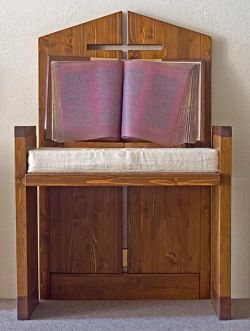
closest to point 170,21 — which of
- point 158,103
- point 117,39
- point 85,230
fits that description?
point 117,39

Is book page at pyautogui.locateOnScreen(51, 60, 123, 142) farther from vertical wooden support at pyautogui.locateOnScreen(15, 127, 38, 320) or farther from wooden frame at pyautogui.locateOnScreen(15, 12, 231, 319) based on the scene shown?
vertical wooden support at pyautogui.locateOnScreen(15, 127, 38, 320)

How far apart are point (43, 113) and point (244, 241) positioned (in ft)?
3.14

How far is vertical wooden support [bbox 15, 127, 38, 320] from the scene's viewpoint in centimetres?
211

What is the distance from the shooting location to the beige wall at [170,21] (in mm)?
2473

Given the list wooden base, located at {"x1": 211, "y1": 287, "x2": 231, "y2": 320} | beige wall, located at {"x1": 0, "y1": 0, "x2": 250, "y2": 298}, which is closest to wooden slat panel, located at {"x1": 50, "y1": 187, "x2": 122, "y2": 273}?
beige wall, located at {"x1": 0, "y1": 0, "x2": 250, "y2": 298}

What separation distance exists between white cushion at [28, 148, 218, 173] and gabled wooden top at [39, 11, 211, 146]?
36 centimetres

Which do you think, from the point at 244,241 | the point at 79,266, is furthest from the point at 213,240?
the point at 79,266

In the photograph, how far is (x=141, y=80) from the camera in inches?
94.4

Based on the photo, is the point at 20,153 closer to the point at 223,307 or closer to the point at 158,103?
the point at 158,103

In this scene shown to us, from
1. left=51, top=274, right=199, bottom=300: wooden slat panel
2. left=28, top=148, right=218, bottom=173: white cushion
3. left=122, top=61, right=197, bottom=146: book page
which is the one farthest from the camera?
left=51, top=274, right=199, bottom=300: wooden slat panel

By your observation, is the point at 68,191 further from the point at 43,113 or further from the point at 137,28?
the point at 137,28

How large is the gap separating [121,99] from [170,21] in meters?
0.38

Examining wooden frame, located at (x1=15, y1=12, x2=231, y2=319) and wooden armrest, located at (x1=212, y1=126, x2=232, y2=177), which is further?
wooden frame, located at (x1=15, y1=12, x2=231, y2=319)

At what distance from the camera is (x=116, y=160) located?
2086 mm
